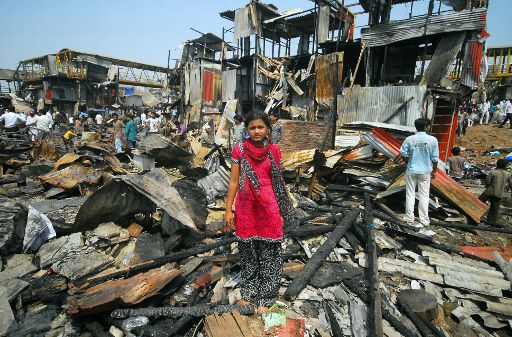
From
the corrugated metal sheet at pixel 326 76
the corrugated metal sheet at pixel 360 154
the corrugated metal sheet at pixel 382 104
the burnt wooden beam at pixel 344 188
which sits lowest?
the burnt wooden beam at pixel 344 188

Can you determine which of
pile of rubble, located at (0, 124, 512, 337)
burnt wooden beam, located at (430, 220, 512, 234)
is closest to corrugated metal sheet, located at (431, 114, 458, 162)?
pile of rubble, located at (0, 124, 512, 337)

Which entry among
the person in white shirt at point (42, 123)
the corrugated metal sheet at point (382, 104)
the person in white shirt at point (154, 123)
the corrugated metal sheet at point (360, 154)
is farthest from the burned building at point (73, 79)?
the corrugated metal sheet at point (360, 154)

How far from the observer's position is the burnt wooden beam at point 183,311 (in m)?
2.78

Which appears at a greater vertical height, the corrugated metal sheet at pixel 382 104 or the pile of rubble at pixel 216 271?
the corrugated metal sheet at pixel 382 104

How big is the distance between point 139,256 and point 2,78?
44.8 meters

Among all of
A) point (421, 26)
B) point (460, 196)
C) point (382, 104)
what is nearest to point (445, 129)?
point (382, 104)

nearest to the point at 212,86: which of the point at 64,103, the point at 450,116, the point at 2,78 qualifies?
the point at 450,116

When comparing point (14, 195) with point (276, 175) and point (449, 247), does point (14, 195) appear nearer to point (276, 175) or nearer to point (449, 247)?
point (276, 175)

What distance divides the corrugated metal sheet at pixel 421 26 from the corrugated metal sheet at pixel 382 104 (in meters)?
2.49

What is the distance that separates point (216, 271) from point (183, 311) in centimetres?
76

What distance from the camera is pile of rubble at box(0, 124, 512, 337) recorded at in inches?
111

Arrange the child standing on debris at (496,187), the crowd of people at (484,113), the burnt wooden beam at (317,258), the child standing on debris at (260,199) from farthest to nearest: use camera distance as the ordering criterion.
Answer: the crowd of people at (484,113) → the child standing on debris at (496,187) → the burnt wooden beam at (317,258) → the child standing on debris at (260,199)

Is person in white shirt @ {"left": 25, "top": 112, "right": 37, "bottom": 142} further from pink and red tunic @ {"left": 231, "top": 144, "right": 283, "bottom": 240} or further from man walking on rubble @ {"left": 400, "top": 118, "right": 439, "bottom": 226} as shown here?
man walking on rubble @ {"left": 400, "top": 118, "right": 439, "bottom": 226}

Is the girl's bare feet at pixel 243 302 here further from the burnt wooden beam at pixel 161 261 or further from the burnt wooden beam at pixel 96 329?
the burnt wooden beam at pixel 96 329
